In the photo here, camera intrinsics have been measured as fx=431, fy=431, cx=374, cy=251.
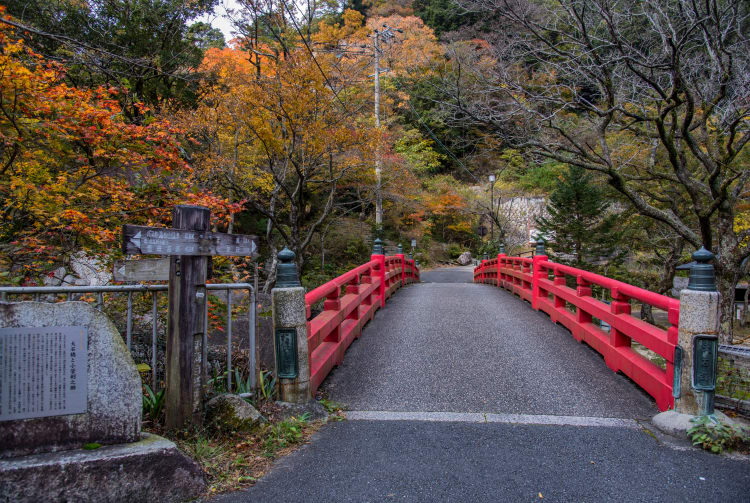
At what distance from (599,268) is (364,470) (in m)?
14.6

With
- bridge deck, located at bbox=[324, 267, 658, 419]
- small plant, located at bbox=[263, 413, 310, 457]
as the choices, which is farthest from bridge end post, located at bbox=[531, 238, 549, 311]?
small plant, located at bbox=[263, 413, 310, 457]

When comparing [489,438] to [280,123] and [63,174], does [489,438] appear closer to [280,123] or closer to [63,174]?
[63,174]

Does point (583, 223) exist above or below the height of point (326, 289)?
above

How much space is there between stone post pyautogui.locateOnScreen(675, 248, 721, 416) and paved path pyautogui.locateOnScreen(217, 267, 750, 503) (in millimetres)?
425

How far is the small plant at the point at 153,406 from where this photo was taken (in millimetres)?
3266

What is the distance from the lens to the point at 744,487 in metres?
2.67

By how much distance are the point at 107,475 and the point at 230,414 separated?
3.30ft

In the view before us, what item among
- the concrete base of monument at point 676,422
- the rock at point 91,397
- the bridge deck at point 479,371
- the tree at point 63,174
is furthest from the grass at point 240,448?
the concrete base of monument at point 676,422

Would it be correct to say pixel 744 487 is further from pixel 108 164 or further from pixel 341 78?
pixel 341 78

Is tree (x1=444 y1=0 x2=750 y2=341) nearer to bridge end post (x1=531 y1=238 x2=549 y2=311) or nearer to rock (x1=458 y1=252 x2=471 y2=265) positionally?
bridge end post (x1=531 y1=238 x2=549 y2=311)

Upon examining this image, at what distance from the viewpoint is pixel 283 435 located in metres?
3.35

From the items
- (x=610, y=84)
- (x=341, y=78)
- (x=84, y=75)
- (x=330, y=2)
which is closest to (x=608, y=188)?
(x=610, y=84)

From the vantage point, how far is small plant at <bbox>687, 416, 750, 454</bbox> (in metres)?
3.16

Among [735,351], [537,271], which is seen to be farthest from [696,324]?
[537,271]
